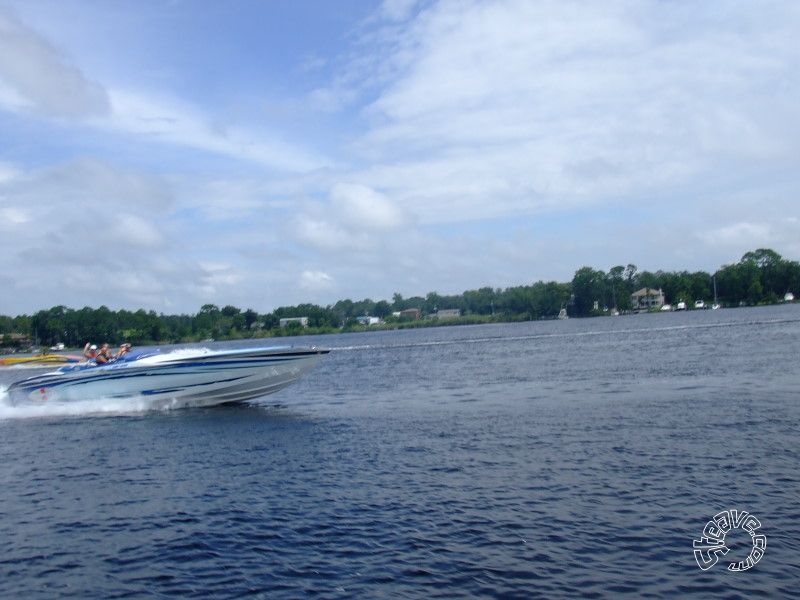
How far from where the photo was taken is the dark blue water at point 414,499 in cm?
1088

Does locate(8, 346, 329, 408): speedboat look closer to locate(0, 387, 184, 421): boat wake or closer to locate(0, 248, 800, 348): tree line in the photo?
locate(0, 387, 184, 421): boat wake

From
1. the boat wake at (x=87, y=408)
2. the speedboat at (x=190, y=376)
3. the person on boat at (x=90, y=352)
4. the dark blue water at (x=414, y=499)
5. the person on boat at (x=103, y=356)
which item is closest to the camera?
the dark blue water at (x=414, y=499)

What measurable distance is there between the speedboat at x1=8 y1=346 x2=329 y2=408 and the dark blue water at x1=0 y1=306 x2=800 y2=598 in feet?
8.80

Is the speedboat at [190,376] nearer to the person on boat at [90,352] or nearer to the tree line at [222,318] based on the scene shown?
the person on boat at [90,352]

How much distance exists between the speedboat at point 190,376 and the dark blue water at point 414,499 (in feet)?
8.80

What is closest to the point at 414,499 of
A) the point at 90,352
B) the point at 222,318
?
the point at 90,352

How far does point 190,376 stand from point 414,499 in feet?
62.2

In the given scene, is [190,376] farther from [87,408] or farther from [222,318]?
[222,318]

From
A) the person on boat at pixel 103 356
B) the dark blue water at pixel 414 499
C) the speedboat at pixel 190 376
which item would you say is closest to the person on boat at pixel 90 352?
the person on boat at pixel 103 356

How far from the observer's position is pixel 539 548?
38.1 ft

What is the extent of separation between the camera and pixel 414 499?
1466 cm

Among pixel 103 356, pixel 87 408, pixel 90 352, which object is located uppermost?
pixel 90 352

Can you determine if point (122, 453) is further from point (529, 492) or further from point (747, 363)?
point (747, 363)

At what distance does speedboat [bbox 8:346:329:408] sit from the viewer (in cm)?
3109
